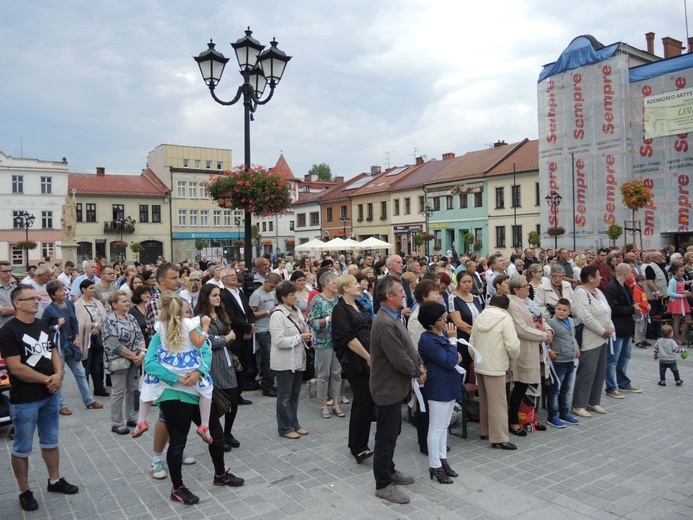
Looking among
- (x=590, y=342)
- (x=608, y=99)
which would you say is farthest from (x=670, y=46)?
(x=590, y=342)

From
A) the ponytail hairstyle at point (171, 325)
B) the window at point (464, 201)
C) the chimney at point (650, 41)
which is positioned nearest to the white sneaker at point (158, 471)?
the ponytail hairstyle at point (171, 325)

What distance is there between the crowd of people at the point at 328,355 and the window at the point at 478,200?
3404 centimetres

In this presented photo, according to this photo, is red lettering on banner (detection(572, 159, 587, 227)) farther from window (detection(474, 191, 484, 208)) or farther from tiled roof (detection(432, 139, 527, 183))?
window (detection(474, 191, 484, 208))

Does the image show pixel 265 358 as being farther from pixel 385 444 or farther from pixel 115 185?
pixel 115 185

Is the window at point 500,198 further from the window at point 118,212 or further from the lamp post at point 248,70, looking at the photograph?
the window at point 118,212

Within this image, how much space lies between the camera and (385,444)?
476cm

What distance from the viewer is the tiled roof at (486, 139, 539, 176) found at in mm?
39513

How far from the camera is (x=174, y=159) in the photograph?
60.9 meters

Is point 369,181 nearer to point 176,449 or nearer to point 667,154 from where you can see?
point 667,154

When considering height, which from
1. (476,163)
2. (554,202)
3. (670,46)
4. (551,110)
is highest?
(670,46)

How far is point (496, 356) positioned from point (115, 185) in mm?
58904

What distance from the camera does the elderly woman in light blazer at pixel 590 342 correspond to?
23.2ft

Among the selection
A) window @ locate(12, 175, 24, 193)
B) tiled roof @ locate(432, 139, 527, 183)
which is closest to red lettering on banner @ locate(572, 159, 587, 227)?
tiled roof @ locate(432, 139, 527, 183)

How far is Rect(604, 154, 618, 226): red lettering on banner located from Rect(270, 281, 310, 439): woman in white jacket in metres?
28.8
